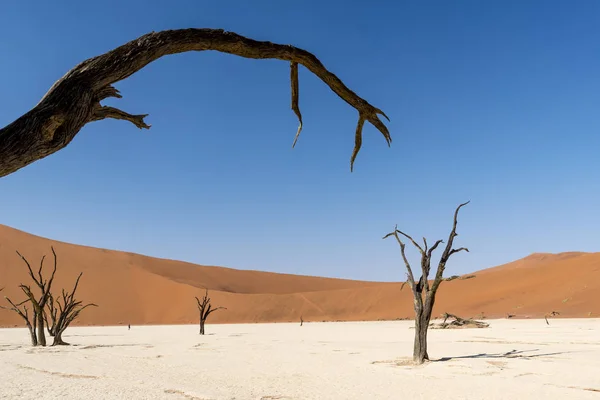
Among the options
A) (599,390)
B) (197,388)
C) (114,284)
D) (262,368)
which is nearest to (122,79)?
(197,388)

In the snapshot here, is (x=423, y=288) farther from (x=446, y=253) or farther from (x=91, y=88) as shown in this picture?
(x=91, y=88)

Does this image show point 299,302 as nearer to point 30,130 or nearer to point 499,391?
point 499,391

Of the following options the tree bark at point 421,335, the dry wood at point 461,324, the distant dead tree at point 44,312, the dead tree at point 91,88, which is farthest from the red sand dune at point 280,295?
the dead tree at point 91,88

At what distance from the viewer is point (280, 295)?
2356 inches

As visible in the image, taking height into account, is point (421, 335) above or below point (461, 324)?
above

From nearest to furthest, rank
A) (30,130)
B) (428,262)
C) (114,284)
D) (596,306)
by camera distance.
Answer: (30,130) < (428,262) < (596,306) < (114,284)

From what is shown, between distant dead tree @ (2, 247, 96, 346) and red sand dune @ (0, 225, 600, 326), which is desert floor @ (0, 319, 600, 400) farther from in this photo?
red sand dune @ (0, 225, 600, 326)

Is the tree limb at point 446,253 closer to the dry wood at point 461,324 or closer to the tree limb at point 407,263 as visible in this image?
the tree limb at point 407,263

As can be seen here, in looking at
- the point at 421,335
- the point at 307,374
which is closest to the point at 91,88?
the point at 307,374

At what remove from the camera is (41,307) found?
1728cm

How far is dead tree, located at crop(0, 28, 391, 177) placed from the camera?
2463mm

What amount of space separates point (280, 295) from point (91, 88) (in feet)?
192

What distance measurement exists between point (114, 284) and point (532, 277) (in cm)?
4916

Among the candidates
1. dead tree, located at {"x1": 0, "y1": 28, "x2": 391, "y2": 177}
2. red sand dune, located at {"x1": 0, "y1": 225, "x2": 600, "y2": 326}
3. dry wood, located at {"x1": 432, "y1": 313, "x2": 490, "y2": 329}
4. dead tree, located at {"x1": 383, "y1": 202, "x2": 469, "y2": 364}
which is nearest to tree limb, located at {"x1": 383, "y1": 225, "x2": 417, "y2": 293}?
dead tree, located at {"x1": 383, "y1": 202, "x2": 469, "y2": 364}
